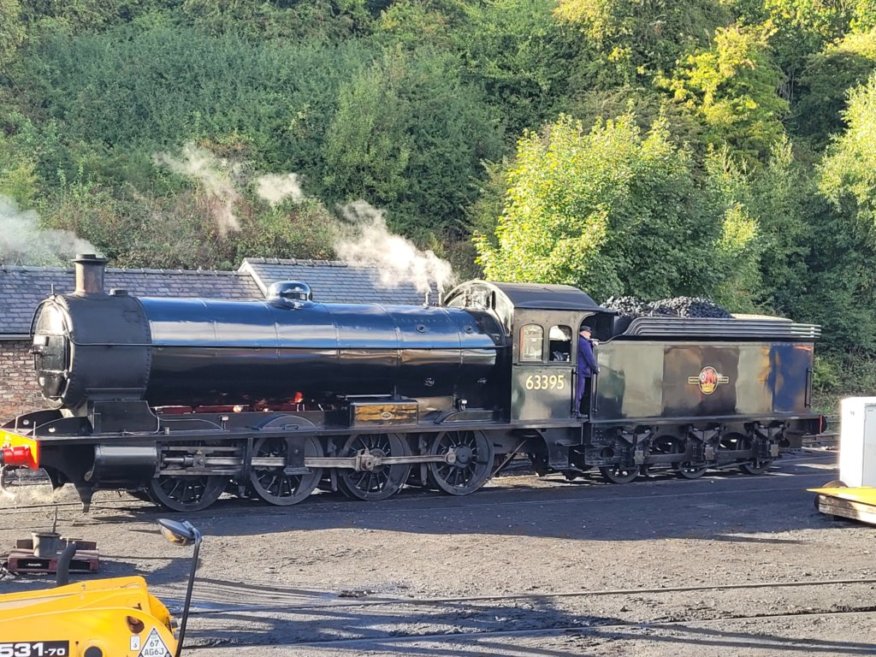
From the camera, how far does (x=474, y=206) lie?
30.7 metres

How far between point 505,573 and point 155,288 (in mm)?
11353

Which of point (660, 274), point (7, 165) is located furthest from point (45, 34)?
point (660, 274)

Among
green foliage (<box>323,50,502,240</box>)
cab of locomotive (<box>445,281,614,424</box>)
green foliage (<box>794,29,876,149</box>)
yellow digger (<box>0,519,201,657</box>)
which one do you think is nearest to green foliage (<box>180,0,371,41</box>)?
green foliage (<box>323,50,502,240</box>)

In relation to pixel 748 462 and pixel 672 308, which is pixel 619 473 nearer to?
pixel 748 462

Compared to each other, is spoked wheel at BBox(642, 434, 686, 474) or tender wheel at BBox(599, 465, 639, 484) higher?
spoked wheel at BBox(642, 434, 686, 474)

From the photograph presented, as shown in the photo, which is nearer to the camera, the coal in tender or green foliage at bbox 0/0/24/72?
the coal in tender

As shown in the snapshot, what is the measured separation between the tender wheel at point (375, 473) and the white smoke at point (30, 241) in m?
9.94

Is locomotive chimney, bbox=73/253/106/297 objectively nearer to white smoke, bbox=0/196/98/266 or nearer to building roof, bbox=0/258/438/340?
building roof, bbox=0/258/438/340

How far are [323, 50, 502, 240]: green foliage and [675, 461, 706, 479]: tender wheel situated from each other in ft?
54.5

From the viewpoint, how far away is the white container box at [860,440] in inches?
526

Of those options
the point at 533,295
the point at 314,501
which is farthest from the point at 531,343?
the point at 314,501

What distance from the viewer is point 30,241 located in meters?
22.7

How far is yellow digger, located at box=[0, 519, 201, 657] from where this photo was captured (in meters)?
3.90

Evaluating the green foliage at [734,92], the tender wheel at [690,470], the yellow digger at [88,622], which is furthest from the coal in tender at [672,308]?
the green foliage at [734,92]
